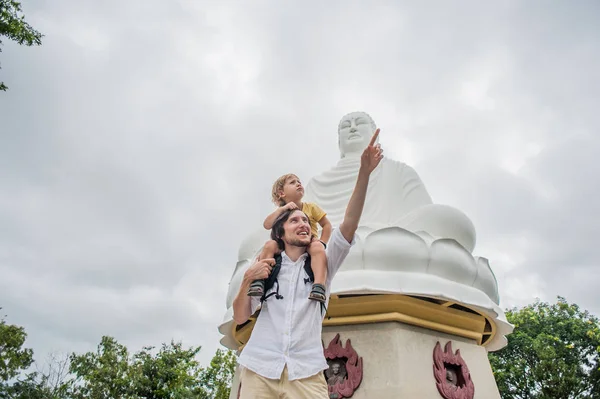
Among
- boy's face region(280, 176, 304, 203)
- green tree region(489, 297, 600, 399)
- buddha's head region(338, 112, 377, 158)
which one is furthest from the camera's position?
green tree region(489, 297, 600, 399)

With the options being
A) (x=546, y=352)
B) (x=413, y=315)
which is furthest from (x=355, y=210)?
(x=546, y=352)

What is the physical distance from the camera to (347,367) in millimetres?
3557

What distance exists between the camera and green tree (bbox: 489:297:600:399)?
12421 mm

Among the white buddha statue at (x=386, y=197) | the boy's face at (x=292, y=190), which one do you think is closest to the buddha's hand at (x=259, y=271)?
the boy's face at (x=292, y=190)

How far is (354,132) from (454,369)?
365 cm

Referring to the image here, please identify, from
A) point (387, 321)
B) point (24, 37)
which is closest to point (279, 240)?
point (387, 321)

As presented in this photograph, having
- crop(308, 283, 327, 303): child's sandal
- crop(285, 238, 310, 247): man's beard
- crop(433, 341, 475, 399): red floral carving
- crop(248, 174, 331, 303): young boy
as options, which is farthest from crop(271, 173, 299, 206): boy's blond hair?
crop(433, 341, 475, 399): red floral carving

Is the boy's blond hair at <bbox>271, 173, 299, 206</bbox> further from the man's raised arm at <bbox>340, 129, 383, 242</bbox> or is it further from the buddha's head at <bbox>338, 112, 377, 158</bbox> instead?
the buddha's head at <bbox>338, 112, 377, 158</bbox>

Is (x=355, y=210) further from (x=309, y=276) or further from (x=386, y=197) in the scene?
(x=386, y=197)

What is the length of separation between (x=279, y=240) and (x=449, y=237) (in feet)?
8.28

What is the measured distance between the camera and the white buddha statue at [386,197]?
4.43m

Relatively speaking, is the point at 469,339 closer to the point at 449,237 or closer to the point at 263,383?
the point at 449,237

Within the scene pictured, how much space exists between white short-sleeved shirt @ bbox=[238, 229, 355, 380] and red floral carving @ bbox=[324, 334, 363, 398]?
1.66m

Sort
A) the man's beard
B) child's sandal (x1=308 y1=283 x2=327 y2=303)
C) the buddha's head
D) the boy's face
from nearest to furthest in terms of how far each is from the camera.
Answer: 1. child's sandal (x1=308 y1=283 x2=327 y2=303)
2. the man's beard
3. the boy's face
4. the buddha's head
